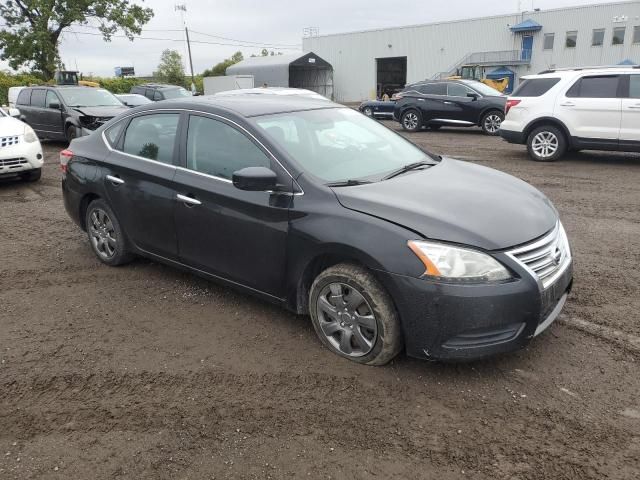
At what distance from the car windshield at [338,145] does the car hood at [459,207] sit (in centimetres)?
24

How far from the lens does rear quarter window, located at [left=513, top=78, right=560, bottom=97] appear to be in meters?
10.1

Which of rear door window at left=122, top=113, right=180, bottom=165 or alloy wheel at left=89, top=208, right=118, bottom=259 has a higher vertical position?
rear door window at left=122, top=113, right=180, bottom=165

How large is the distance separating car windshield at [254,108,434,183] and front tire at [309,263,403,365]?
694 millimetres

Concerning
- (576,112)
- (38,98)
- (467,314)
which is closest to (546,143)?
(576,112)

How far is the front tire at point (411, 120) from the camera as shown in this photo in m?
16.9

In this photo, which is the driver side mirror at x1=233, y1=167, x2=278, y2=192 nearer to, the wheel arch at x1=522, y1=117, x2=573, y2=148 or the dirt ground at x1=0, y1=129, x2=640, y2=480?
the dirt ground at x1=0, y1=129, x2=640, y2=480

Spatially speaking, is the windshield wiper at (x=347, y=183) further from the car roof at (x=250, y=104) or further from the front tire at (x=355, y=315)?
the car roof at (x=250, y=104)

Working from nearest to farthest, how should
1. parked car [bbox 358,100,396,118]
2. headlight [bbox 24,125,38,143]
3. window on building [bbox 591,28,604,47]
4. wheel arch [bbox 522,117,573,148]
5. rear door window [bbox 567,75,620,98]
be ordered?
headlight [bbox 24,125,38,143] < rear door window [bbox 567,75,620,98] < wheel arch [bbox 522,117,573,148] < parked car [bbox 358,100,396,118] < window on building [bbox 591,28,604,47]

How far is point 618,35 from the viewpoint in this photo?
3788 cm

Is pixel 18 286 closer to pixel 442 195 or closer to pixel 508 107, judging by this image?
pixel 442 195

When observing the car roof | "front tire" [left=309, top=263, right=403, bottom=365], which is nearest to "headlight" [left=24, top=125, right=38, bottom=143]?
the car roof

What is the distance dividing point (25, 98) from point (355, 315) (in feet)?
48.2

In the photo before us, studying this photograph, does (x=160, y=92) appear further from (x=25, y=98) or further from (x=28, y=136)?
(x=28, y=136)

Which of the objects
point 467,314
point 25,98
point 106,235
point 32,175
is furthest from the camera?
point 25,98
